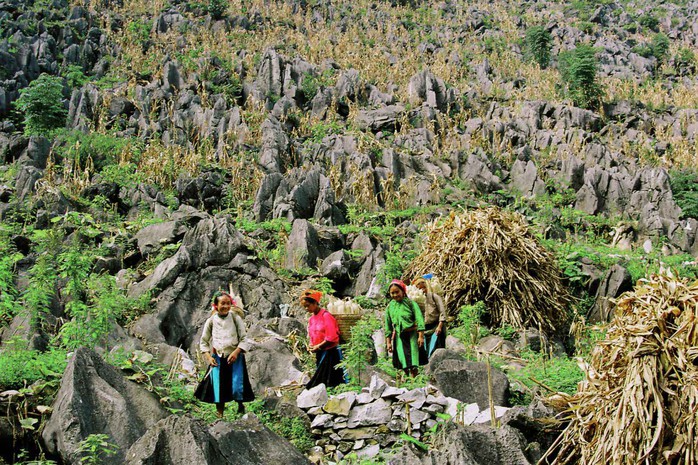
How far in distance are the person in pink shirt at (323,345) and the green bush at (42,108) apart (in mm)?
13266

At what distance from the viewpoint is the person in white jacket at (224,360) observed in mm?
5699

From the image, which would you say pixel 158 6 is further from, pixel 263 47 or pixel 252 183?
pixel 252 183

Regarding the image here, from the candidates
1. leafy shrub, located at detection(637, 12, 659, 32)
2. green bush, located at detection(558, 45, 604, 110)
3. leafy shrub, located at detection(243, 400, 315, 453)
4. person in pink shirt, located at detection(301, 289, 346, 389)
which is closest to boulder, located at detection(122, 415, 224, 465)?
leafy shrub, located at detection(243, 400, 315, 453)

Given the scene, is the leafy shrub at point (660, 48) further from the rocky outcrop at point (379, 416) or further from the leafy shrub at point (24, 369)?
the leafy shrub at point (24, 369)

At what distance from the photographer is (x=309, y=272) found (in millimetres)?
10883

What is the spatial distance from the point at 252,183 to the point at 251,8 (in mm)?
16398

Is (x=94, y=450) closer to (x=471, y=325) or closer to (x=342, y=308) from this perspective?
(x=342, y=308)

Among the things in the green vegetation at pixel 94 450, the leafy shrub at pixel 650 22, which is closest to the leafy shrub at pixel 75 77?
the green vegetation at pixel 94 450

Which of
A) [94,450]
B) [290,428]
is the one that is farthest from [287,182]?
[94,450]

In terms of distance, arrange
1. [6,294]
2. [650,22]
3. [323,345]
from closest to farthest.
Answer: [323,345] < [6,294] < [650,22]

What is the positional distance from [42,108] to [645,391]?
1729cm

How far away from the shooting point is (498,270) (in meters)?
9.23

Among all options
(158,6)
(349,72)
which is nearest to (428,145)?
(349,72)

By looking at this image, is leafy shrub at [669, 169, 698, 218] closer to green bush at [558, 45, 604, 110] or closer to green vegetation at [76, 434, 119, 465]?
green bush at [558, 45, 604, 110]
